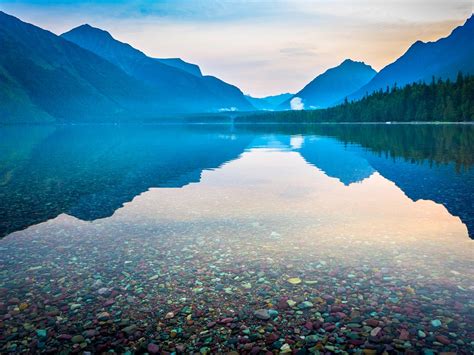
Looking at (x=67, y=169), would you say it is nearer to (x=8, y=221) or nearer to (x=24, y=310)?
(x=8, y=221)

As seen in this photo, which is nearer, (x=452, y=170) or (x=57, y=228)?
(x=57, y=228)

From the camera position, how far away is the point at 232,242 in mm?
17016

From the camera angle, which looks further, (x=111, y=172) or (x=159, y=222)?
(x=111, y=172)

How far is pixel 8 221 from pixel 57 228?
13.2 ft

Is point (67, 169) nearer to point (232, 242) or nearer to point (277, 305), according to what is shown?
point (232, 242)

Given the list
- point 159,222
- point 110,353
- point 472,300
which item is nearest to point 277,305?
point 110,353

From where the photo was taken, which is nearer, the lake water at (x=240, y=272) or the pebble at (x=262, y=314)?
the lake water at (x=240, y=272)

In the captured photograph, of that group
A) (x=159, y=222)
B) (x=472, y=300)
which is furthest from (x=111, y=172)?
(x=472, y=300)

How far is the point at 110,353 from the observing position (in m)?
8.97

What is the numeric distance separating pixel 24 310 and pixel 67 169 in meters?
40.4

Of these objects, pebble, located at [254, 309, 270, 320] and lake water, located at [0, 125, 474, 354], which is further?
pebble, located at [254, 309, 270, 320]

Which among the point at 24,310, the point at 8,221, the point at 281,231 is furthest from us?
the point at 8,221

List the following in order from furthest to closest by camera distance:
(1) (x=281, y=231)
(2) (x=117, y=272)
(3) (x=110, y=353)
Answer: (1) (x=281, y=231) → (2) (x=117, y=272) → (3) (x=110, y=353)

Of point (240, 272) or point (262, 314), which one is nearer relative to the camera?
point (262, 314)
